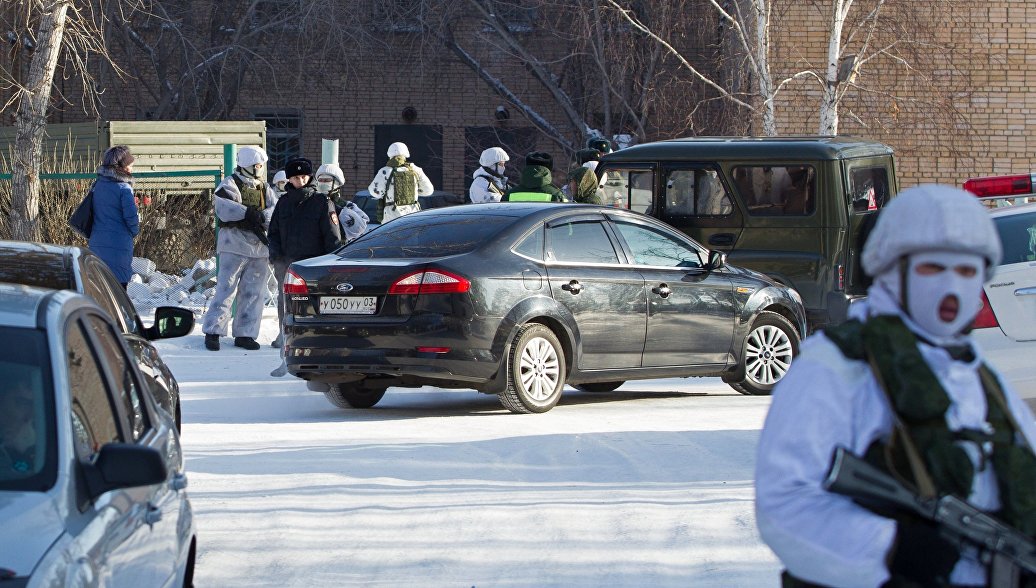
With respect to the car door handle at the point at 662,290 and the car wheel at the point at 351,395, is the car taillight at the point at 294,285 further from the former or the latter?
the car door handle at the point at 662,290

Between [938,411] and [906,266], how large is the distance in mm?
276

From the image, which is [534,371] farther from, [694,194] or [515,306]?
[694,194]

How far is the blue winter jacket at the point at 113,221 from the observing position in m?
13.3

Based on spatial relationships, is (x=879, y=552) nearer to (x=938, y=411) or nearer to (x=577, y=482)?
(x=938, y=411)

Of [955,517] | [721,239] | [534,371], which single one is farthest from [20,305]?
[721,239]

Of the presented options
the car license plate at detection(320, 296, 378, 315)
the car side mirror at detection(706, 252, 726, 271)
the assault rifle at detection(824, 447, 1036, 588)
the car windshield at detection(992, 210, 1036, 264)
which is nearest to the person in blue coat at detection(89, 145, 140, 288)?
the car license plate at detection(320, 296, 378, 315)

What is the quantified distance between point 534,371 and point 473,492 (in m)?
2.93

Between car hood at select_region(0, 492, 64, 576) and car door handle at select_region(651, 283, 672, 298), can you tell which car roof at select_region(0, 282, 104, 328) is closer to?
car hood at select_region(0, 492, 64, 576)

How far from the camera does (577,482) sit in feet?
26.5

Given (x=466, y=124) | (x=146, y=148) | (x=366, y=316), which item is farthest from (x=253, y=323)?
(x=466, y=124)

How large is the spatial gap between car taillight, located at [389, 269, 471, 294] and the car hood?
661cm

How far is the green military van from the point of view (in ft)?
46.8

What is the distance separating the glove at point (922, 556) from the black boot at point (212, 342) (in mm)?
12889

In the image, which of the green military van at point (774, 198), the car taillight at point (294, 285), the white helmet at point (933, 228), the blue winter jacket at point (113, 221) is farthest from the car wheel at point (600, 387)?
the white helmet at point (933, 228)
